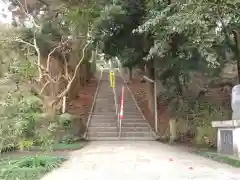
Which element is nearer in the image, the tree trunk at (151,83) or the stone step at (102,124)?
the stone step at (102,124)

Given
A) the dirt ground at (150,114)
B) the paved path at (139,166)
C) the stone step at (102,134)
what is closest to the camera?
the paved path at (139,166)

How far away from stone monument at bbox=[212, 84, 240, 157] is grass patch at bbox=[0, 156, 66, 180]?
462 centimetres

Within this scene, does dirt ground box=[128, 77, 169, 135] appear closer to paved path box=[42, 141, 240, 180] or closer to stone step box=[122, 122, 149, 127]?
stone step box=[122, 122, 149, 127]

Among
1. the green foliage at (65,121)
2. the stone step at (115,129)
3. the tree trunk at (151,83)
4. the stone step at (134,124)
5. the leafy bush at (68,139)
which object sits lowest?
the leafy bush at (68,139)

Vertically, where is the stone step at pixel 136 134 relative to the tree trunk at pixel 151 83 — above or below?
below

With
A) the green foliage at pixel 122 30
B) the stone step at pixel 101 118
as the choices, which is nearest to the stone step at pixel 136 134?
the stone step at pixel 101 118

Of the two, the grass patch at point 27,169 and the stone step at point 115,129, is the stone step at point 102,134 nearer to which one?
the stone step at point 115,129

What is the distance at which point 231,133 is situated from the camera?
954 cm

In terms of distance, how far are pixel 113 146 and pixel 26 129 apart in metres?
3.43

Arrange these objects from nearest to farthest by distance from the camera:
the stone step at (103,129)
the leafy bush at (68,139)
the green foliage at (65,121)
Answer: the leafy bush at (68,139) < the green foliage at (65,121) < the stone step at (103,129)

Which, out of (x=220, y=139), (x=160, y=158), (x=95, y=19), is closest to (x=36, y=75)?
(x=95, y=19)

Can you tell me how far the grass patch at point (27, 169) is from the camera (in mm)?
7152

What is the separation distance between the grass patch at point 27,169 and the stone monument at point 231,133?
15.2 feet

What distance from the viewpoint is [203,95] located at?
1664 cm
